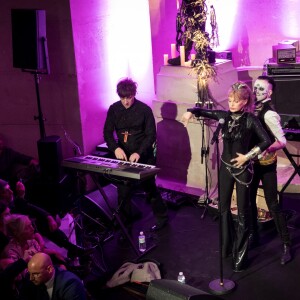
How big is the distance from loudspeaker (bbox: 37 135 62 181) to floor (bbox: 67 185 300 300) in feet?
1.74

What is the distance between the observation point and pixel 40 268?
3486 millimetres

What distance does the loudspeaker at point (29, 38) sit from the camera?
591 centimetres

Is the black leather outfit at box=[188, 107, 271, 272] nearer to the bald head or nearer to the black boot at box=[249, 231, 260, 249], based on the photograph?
the black boot at box=[249, 231, 260, 249]

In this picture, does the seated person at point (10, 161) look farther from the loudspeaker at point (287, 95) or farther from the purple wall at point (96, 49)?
the loudspeaker at point (287, 95)

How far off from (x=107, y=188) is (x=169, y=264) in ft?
4.55

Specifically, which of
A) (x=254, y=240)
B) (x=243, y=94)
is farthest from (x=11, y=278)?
(x=254, y=240)

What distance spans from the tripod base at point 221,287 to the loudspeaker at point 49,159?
7.28ft

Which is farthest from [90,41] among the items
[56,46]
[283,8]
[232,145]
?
[232,145]

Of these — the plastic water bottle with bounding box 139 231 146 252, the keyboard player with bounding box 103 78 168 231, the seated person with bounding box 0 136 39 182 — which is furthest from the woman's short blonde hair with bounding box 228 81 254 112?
the seated person with bounding box 0 136 39 182

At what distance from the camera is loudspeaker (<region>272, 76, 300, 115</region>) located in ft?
19.3

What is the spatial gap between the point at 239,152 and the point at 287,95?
5.75ft

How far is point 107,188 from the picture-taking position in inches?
239

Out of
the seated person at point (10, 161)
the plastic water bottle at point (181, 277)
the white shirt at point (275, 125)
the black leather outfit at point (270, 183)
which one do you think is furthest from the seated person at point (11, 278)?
the seated person at point (10, 161)

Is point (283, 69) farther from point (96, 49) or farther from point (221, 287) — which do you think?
point (221, 287)
